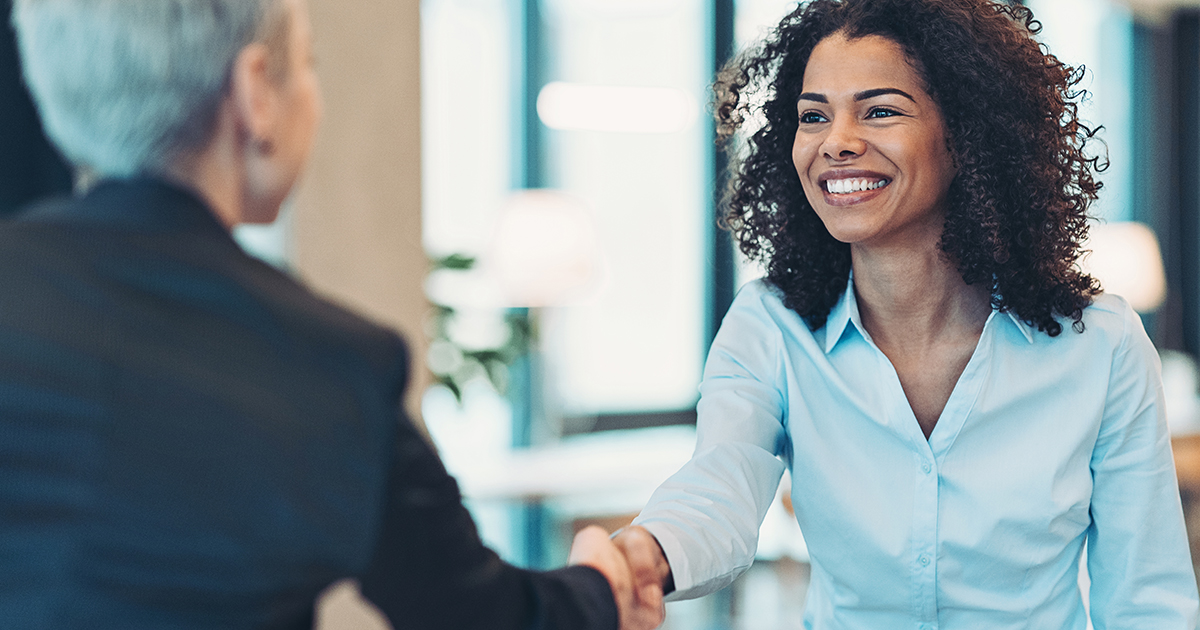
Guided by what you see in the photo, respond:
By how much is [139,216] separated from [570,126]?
4.98 meters

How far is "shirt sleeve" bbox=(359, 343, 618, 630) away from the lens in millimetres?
982

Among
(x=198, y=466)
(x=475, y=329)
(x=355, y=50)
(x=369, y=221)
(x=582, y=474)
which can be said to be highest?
(x=355, y=50)

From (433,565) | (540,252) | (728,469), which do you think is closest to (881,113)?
(728,469)

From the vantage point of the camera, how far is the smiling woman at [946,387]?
158cm

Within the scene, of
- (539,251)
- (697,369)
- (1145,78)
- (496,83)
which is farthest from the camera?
(1145,78)

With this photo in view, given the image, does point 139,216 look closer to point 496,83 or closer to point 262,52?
point 262,52

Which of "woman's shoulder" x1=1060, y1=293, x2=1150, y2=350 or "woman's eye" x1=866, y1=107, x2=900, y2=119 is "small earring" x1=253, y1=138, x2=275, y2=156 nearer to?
"woman's eye" x1=866, y1=107, x2=900, y2=119

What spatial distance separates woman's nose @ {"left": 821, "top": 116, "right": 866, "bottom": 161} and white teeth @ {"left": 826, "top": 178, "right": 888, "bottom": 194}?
36 mm

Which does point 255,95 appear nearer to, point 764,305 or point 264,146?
point 264,146

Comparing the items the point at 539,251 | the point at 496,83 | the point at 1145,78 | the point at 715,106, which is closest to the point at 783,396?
the point at 715,106

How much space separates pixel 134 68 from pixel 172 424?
29 cm

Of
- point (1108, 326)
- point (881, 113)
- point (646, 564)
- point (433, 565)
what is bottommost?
point (646, 564)

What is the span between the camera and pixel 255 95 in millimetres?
913

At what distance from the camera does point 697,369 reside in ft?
20.9
